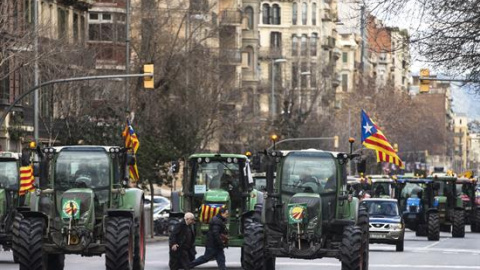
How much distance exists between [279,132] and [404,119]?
33176mm

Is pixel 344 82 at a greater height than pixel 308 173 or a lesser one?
greater

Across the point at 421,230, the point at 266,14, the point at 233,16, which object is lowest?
the point at 421,230

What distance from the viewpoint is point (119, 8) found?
78.5 metres

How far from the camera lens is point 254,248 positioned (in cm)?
3027

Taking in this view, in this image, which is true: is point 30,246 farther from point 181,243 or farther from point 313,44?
point 313,44

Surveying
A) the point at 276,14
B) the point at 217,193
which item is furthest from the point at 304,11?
the point at 217,193

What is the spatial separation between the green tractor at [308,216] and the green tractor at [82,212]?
2.45 metres

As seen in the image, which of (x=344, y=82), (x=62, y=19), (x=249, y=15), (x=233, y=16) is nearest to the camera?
(x=62, y=19)

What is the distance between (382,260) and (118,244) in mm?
13431

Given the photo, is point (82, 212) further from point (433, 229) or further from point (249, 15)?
point (249, 15)

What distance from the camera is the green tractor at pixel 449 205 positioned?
63875mm

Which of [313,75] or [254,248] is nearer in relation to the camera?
[254,248]

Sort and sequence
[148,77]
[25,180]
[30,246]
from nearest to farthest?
[30,246] → [25,180] → [148,77]

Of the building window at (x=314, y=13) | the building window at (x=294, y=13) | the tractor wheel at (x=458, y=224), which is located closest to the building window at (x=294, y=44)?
the building window at (x=294, y=13)
